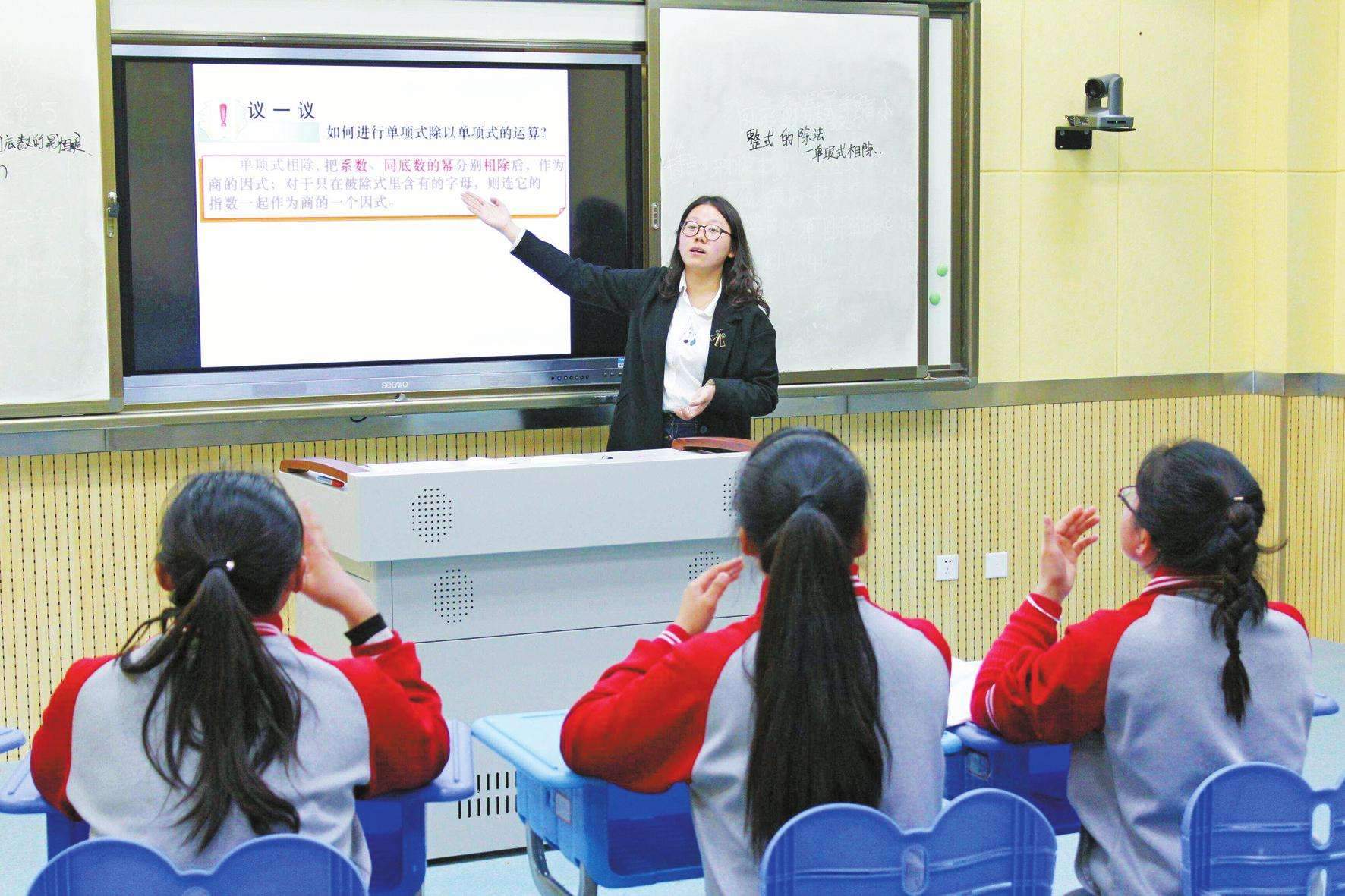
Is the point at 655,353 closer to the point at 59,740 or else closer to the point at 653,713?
the point at 653,713

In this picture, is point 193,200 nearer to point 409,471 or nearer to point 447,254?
point 447,254

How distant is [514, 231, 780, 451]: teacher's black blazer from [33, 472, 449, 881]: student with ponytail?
224 centimetres

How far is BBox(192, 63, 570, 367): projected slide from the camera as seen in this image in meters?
4.11

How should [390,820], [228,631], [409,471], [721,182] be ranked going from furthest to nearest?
1. [721,182]
2. [409,471]
3. [390,820]
4. [228,631]

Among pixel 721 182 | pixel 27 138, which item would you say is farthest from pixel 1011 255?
pixel 27 138

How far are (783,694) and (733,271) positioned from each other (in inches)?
99.0

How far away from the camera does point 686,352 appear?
411 cm

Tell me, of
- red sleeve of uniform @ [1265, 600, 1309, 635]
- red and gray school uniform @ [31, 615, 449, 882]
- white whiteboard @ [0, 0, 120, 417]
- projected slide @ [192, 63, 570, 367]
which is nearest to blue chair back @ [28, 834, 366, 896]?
red and gray school uniform @ [31, 615, 449, 882]

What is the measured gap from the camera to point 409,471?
3.14 metres

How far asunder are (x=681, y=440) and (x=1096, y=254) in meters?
2.42

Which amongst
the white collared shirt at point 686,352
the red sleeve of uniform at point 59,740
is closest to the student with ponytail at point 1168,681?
the red sleeve of uniform at point 59,740

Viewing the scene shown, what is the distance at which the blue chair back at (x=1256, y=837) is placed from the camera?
1.74 m

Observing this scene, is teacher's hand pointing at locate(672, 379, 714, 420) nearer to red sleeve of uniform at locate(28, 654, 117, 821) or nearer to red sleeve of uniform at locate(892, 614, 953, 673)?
red sleeve of uniform at locate(892, 614, 953, 673)

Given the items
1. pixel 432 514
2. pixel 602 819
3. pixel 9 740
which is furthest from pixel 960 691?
pixel 9 740
